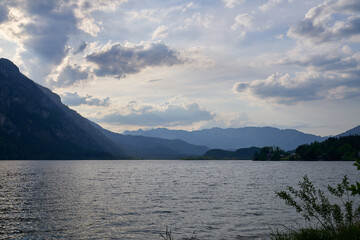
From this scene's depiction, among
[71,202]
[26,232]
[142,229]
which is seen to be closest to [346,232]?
[142,229]

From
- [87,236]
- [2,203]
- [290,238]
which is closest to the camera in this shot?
[290,238]

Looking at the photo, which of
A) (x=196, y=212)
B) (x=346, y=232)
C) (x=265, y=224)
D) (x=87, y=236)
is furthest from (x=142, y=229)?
(x=346, y=232)

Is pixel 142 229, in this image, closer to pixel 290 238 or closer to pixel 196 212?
pixel 196 212

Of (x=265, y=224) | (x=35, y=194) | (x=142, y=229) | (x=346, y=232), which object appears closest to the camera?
(x=346, y=232)

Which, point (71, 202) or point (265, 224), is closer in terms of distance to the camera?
point (265, 224)

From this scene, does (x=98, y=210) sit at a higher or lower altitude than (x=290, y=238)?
lower

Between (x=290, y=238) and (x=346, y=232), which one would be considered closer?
(x=346, y=232)

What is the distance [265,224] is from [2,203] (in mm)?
46972

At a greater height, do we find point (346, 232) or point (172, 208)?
point (346, 232)

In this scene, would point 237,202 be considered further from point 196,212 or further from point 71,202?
point 71,202

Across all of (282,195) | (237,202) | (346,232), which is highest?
(282,195)

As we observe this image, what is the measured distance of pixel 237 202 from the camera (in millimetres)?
56969

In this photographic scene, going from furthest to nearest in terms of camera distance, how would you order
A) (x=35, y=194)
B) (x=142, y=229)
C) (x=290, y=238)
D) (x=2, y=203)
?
(x=35, y=194) < (x=2, y=203) < (x=142, y=229) < (x=290, y=238)

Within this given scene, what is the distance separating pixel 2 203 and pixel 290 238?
53.5m
